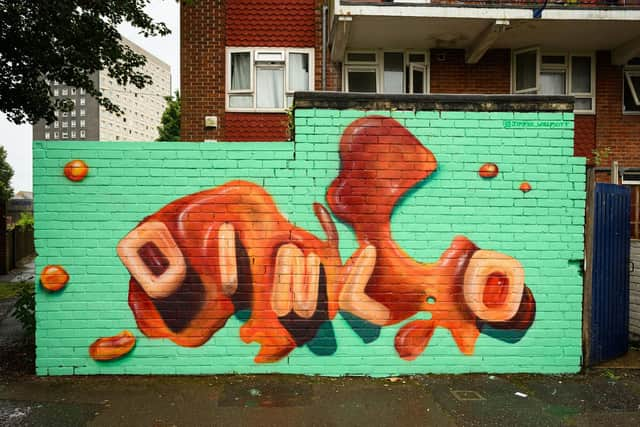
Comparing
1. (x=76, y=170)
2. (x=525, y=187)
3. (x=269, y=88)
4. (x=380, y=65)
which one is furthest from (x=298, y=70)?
(x=525, y=187)

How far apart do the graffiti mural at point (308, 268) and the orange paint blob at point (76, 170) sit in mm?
832

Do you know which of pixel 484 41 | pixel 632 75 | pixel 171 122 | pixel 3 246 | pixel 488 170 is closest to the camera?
pixel 488 170

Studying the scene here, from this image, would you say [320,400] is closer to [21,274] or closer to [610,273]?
[610,273]

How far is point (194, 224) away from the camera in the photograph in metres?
5.00

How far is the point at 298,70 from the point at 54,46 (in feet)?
19.0

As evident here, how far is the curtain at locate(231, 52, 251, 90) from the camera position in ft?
36.3

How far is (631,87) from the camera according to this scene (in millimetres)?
11227

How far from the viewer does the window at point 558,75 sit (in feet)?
36.5

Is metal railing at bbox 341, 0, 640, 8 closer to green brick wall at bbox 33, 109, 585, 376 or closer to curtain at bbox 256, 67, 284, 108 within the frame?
curtain at bbox 256, 67, 284, 108

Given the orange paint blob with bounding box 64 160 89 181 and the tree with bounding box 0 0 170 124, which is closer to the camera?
the orange paint blob with bounding box 64 160 89 181

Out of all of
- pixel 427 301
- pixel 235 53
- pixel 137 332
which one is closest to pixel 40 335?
pixel 137 332

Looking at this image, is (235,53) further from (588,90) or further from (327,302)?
(588,90)

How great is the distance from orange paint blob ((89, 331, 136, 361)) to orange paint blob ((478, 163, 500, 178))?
4.31 meters

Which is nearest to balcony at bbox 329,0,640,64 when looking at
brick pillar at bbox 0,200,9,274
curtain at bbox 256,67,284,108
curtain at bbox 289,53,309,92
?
curtain at bbox 289,53,309,92
